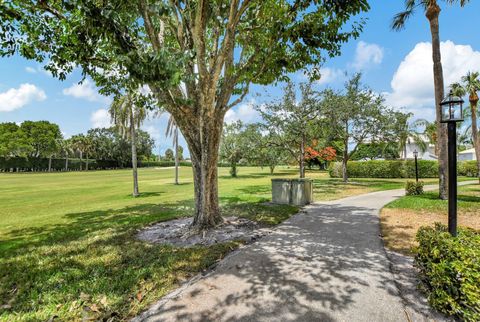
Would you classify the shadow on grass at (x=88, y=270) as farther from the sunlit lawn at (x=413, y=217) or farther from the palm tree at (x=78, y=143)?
the palm tree at (x=78, y=143)

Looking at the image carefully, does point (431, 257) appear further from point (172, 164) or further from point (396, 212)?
point (172, 164)

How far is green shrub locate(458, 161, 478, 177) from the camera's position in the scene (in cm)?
2664

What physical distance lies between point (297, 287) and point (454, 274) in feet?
6.14

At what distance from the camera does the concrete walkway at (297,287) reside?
9.47 feet

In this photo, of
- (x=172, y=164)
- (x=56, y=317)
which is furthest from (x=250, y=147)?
(x=172, y=164)

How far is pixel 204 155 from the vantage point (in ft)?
21.1

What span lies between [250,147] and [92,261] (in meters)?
16.5

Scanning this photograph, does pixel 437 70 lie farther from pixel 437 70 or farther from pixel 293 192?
pixel 293 192

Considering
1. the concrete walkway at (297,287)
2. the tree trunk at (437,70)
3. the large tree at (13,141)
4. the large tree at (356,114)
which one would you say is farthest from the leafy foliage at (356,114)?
the large tree at (13,141)

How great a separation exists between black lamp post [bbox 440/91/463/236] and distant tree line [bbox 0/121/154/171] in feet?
155

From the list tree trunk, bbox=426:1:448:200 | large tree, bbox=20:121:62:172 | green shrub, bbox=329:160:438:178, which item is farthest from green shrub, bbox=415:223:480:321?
large tree, bbox=20:121:62:172

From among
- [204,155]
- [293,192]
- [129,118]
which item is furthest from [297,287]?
[129,118]

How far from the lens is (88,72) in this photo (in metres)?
7.00

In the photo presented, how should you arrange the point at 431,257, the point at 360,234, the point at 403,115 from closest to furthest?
the point at 431,257
the point at 360,234
the point at 403,115
